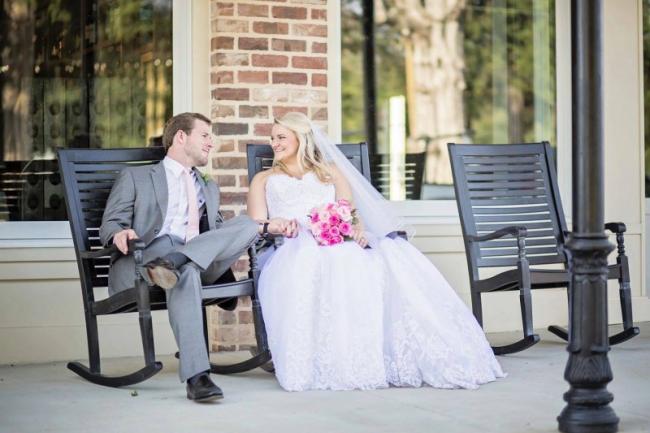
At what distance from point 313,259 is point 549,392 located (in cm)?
111

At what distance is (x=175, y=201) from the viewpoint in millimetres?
5285

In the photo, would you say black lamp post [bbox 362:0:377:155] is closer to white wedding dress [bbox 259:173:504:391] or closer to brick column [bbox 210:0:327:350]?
brick column [bbox 210:0:327:350]

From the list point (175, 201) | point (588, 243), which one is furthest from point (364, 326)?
point (588, 243)

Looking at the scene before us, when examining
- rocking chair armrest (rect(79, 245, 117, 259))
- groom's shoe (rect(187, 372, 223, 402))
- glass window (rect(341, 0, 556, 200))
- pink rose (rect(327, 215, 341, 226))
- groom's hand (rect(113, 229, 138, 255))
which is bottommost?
groom's shoe (rect(187, 372, 223, 402))

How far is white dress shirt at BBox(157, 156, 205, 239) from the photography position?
5.26m

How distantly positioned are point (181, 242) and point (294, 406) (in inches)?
42.2

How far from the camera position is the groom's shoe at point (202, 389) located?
14.9 ft

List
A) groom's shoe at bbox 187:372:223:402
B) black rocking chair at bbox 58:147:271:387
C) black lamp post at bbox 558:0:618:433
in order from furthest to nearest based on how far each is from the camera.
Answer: black rocking chair at bbox 58:147:271:387
groom's shoe at bbox 187:372:223:402
black lamp post at bbox 558:0:618:433

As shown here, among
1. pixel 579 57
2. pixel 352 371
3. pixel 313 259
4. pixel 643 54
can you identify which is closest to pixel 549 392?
pixel 352 371

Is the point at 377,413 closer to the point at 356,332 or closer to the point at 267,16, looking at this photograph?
the point at 356,332

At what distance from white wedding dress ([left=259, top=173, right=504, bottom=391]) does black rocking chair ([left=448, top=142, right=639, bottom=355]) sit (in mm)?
705

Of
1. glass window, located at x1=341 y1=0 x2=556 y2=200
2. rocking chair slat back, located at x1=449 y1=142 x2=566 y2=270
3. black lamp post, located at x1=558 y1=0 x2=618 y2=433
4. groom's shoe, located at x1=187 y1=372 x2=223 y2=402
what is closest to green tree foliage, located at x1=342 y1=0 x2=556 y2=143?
glass window, located at x1=341 y1=0 x2=556 y2=200

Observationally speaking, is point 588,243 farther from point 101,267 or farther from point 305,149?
point 101,267

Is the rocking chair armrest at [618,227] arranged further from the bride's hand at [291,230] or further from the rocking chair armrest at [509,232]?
the bride's hand at [291,230]
